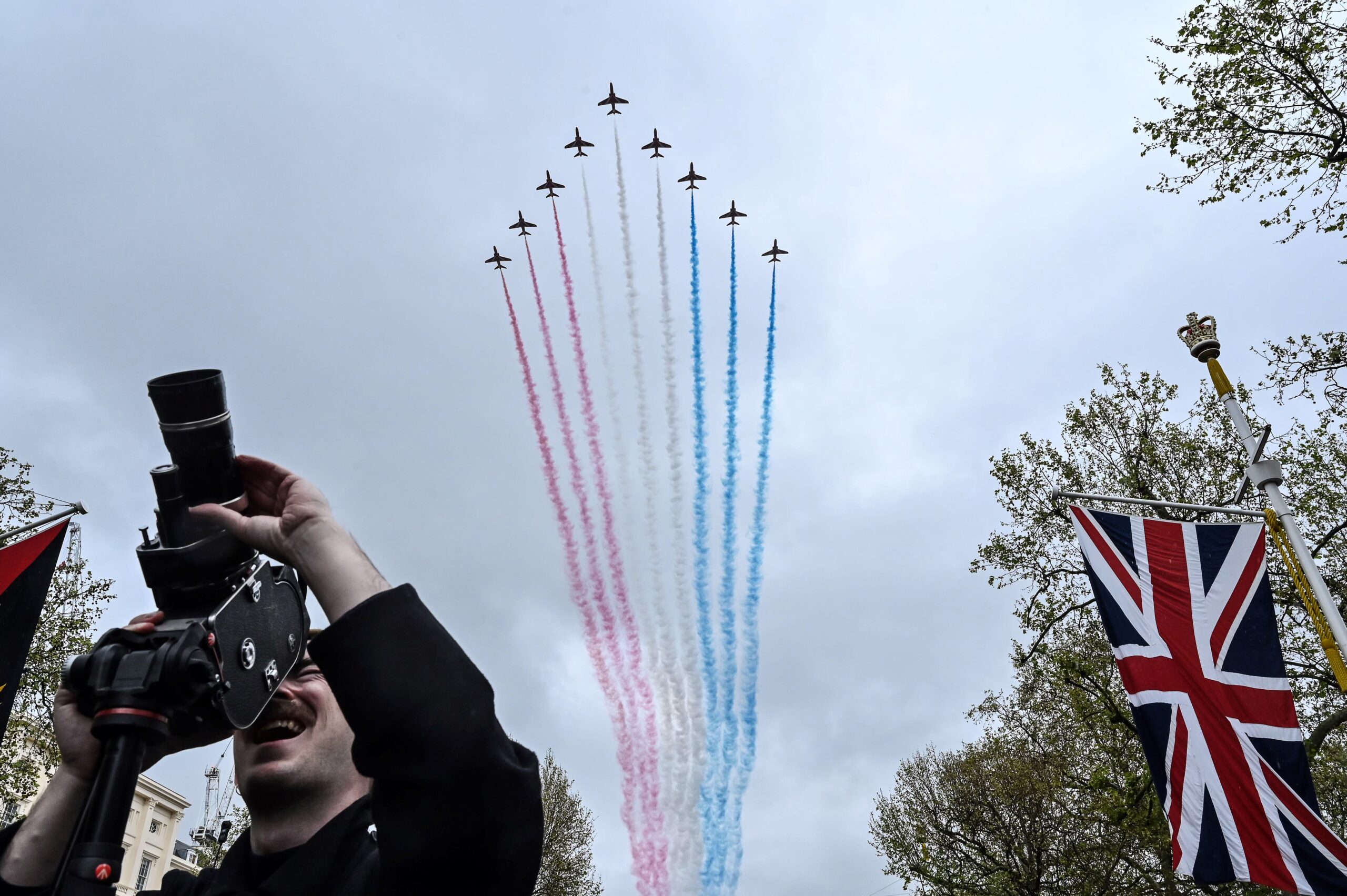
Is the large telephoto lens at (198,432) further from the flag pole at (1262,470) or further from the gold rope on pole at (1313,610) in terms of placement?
the gold rope on pole at (1313,610)

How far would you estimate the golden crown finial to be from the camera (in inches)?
502

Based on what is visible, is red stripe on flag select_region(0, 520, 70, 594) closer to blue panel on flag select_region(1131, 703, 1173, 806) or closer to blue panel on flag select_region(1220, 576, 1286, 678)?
blue panel on flag select_region(1131, 703, 1173, 806)

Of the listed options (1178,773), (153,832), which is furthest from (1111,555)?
(153,832)

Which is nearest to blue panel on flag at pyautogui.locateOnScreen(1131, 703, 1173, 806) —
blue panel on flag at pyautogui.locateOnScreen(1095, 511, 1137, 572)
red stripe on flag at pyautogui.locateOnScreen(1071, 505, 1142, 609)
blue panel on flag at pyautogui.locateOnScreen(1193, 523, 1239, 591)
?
red stripe on flag at pyautogui.locateOnScreen(1071, 505, 1142, 609)

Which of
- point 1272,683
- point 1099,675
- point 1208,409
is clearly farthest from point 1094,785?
point 1272,683

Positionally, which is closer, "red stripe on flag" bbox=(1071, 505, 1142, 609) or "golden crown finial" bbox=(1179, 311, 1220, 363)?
"red stripe on flag" bbox=(1071, 505, 1142, 609)

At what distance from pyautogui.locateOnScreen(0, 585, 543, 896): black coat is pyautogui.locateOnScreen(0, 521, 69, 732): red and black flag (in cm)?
668

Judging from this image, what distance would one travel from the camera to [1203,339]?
504 inches

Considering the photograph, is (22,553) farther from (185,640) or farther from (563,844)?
(563,844)

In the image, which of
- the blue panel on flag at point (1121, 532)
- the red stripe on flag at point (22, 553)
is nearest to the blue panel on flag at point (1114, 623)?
the blue panel on flag at point (1121, 532)

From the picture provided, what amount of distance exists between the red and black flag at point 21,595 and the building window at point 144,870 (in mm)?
60906

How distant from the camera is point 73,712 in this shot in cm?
223

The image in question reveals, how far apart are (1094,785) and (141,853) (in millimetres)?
62131

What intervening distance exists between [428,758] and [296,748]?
3.01ft
